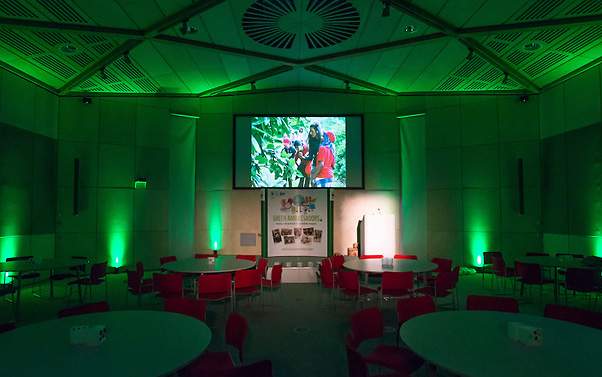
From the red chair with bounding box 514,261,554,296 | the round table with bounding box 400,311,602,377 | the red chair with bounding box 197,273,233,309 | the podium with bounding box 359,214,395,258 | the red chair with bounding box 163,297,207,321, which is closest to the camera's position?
the round table with bounding box 400,311,602,377

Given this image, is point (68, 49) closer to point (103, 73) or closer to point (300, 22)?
point (103, 73)

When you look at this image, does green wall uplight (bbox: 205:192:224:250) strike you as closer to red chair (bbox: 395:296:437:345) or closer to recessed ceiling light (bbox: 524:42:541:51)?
red chair (bbox: 395:296:437:345)

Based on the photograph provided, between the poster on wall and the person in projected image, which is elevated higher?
the person in projected image

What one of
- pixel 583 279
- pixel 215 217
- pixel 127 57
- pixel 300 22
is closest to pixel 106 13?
pixel 127 57

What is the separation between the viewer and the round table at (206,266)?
239 inches

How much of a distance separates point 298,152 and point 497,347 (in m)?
8.72

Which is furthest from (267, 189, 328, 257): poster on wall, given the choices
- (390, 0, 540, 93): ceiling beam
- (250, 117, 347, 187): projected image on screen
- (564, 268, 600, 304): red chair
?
(564, 268, 600, 304): red chair

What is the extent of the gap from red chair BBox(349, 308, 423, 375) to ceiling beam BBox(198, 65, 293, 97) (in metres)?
7.59

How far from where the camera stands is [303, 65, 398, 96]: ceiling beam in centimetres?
981

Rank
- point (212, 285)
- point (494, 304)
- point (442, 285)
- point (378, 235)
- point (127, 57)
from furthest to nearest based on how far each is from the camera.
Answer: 1. point (378, 235)
2. point (127, 57)
3. point (442, 285)
4. point (212, 285)
5. point (494, 304)

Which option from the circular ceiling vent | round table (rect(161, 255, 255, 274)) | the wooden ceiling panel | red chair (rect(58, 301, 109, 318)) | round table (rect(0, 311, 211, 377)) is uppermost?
the circular ceiling vent

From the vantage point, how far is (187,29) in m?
7.00

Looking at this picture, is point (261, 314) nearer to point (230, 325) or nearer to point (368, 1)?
point (230, 325)

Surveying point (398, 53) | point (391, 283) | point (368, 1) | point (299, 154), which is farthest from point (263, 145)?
point (391, 283)
